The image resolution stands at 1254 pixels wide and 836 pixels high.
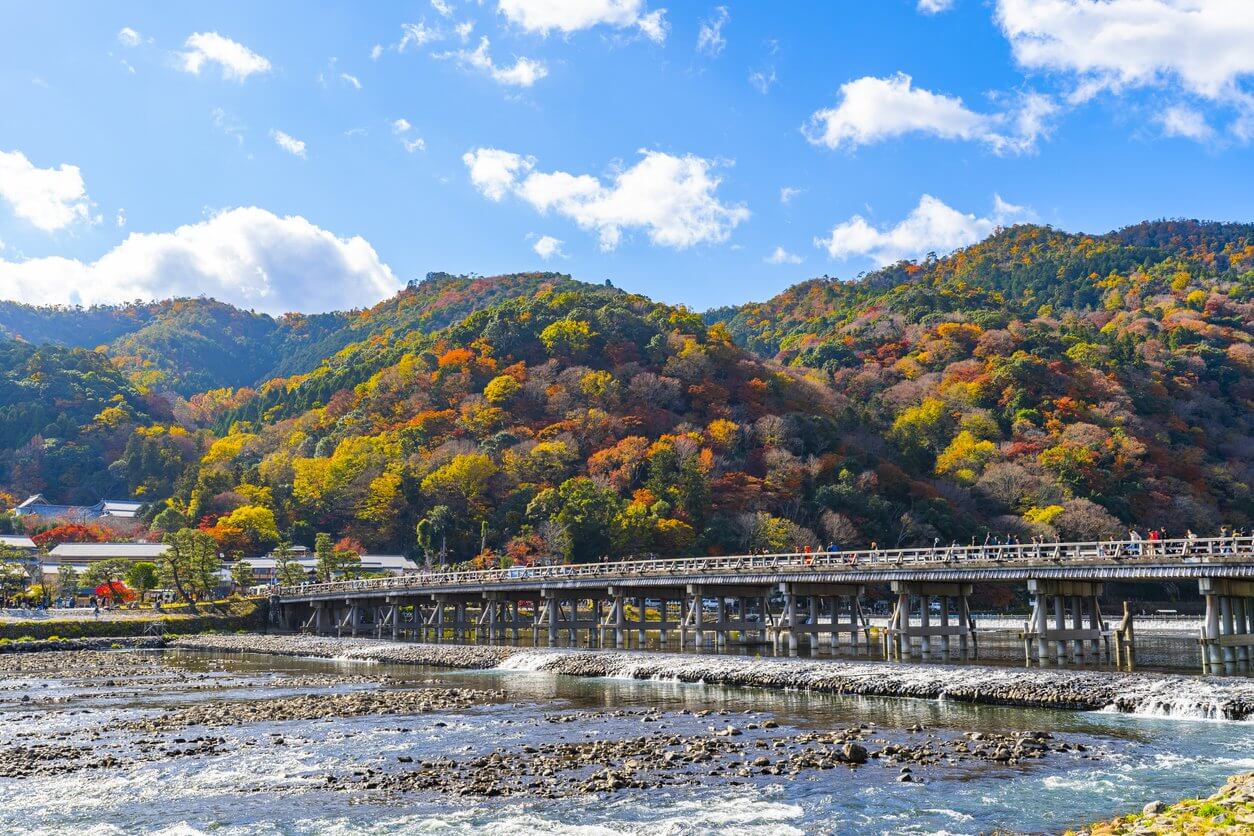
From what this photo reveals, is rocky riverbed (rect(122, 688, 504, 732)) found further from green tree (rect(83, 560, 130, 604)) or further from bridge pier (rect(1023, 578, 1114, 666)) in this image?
green tree (rect(83, 560, 130, 604))

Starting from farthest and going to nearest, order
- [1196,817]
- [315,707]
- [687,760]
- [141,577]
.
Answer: [141,577] → [315,707] → [687,760] → [1196,817]

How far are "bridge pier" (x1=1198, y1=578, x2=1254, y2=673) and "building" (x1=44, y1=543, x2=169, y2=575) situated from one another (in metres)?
79.3

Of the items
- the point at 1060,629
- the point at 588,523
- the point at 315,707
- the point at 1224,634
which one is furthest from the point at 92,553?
the point at 1224,634

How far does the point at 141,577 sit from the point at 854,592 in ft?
168

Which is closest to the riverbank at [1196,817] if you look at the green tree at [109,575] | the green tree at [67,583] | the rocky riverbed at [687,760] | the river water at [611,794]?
the river water at [611,794]

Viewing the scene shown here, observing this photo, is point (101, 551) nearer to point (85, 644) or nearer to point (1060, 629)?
point (85, 644)

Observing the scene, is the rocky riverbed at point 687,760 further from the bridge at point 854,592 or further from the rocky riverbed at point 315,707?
the bridge at point 854,592

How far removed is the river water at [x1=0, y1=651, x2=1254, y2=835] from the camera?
52.3ft

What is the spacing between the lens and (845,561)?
44375mm

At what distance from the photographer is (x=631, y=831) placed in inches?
603

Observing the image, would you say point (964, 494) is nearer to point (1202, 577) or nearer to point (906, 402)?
point (906, 402)

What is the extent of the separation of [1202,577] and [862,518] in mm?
52980

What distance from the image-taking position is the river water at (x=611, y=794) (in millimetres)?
15930

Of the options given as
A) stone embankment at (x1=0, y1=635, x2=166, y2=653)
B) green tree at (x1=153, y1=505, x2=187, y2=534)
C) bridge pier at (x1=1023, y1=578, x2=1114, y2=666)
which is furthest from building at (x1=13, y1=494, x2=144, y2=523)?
bridge pier at (x1=1023, y1=578, x2=1114, y2=666)
